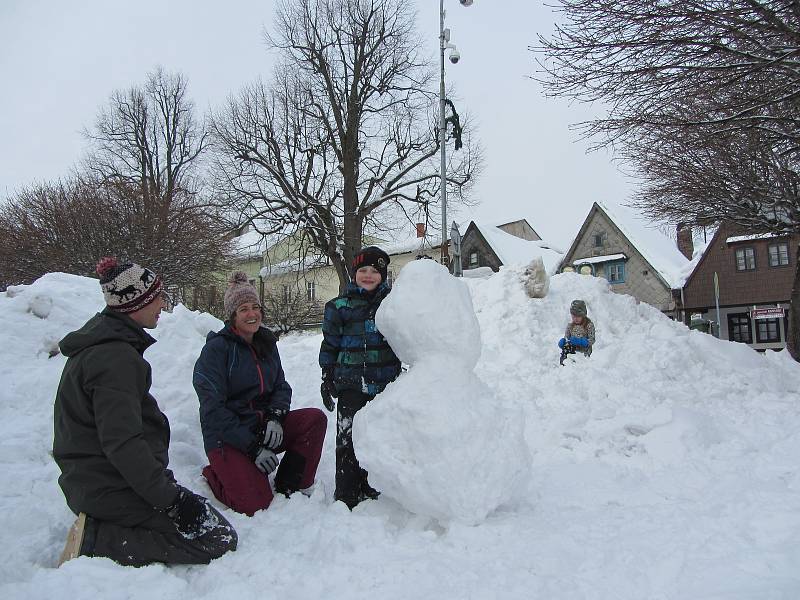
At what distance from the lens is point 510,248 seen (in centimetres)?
3012

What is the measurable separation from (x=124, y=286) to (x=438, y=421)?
1.75 metres

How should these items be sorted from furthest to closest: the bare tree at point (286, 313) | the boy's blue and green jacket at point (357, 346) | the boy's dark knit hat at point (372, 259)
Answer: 1. the bare tree at point (286, 313)
2. the boy's dark knit hat at point (372, 259)
3. the boy's blue and green jacket at point (357, 346)

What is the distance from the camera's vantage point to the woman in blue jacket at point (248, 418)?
10.6 feet

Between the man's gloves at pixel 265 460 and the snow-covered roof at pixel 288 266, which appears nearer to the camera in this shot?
the man's gloves at pixel 265 460

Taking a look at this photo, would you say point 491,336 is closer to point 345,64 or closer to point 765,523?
point 765,523

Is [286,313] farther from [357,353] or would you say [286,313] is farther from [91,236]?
[357,353]

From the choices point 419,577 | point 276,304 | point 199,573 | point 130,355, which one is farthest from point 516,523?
point 276,304

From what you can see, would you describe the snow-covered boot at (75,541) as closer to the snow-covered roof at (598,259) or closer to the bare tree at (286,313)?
the bare tree at (286,313)

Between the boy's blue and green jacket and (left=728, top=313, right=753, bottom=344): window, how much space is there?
26975mm

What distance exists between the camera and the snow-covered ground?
7.43 ft

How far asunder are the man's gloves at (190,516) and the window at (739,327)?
28.3 meters

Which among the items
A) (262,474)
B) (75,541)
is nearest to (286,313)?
(262,474)

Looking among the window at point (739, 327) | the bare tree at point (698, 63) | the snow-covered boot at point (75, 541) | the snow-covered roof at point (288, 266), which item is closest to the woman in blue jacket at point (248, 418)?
the snow-covered boot at point (75, 541)

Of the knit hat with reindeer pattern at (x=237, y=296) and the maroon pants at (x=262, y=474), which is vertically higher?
the knit hat with reindeer pattern at (x=237, y=296)
